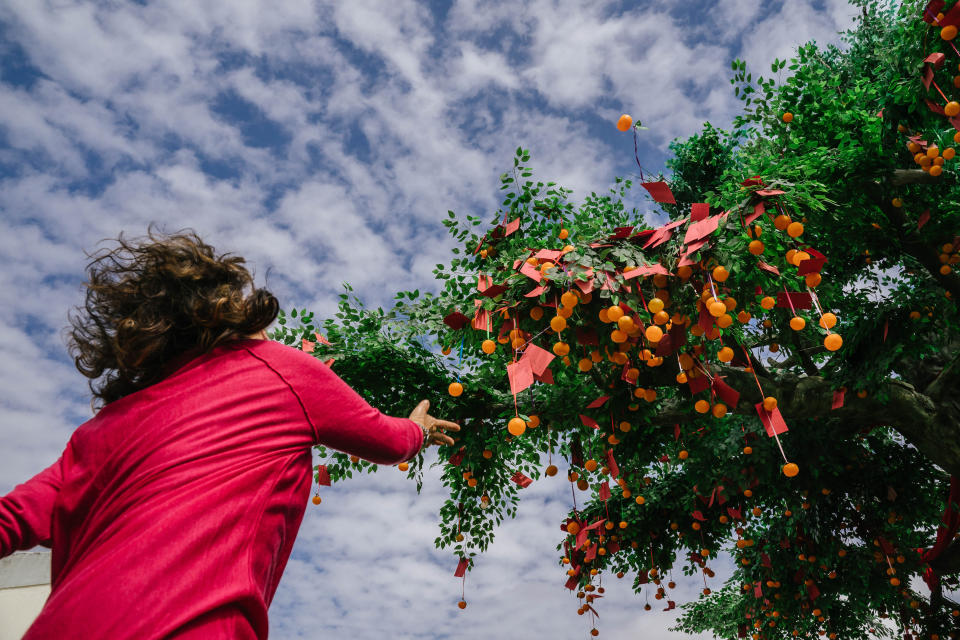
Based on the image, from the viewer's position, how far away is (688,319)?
11.2ft

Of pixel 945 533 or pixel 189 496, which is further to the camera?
pixel 945 533

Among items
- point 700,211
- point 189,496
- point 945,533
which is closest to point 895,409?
point 945,533

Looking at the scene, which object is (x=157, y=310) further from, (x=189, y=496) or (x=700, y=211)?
(x=700, y=211)

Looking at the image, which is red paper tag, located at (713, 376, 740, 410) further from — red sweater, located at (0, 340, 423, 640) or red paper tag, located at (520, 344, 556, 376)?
red sweater, located at (0, 340, 423, 640)

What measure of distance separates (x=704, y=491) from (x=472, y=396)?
11.0ft

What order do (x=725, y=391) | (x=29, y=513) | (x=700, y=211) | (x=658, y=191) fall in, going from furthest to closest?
(x=725, y=391), (x=700, y=211), (x=658, y=191), (x=29, y=513)

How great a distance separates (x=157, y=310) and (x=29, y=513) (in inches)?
20.0

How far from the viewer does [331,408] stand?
4.57 ft

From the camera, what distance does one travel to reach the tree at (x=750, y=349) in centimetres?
330

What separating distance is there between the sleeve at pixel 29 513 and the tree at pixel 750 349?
179cm

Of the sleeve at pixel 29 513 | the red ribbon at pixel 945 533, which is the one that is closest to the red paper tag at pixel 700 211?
the sleeve at pixel 29 513

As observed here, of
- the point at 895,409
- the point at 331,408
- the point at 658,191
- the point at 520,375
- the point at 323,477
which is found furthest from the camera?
the point at 895,409

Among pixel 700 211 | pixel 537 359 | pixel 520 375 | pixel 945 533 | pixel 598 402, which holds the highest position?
pixel 598 402

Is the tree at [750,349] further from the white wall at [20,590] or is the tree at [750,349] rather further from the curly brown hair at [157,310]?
the white wall at [20,590]
